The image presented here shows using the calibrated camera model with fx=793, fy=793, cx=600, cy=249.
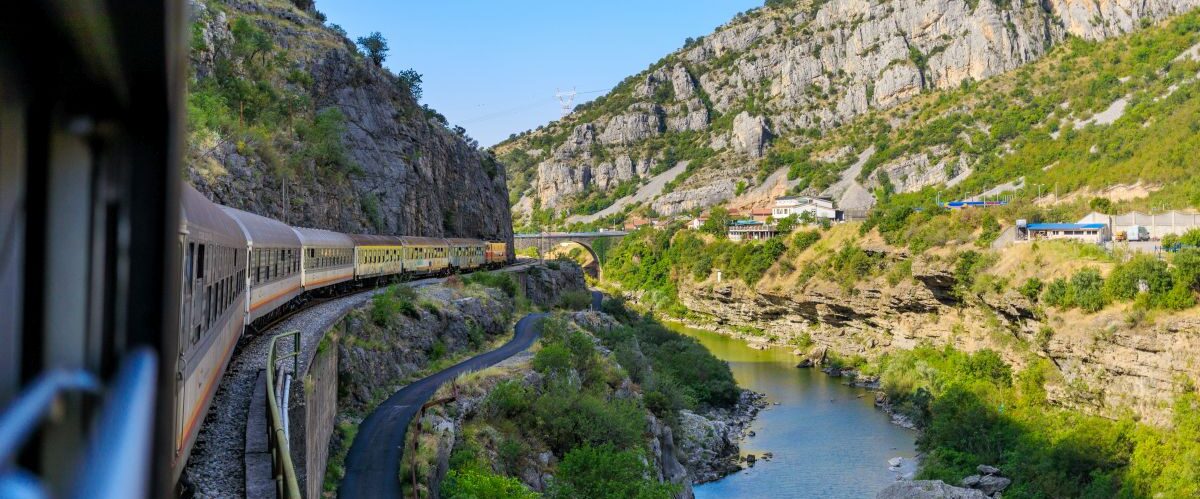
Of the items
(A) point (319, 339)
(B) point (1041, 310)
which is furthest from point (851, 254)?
(A) point (319, 339)

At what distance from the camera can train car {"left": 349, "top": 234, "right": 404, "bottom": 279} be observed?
2909cm

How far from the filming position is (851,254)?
195 feet

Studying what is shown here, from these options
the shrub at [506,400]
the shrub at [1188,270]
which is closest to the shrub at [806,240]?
the shrub at [1188,270]

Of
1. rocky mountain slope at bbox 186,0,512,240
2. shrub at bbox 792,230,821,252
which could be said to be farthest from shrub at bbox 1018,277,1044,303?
rocky mountain slope at bbox 186,0,512,240

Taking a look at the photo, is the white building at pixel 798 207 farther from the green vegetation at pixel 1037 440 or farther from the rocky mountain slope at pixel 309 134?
the green vegetation at pixel 1037 440

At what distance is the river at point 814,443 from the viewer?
27.8 m

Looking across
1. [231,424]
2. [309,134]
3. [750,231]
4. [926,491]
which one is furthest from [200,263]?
[750,231]

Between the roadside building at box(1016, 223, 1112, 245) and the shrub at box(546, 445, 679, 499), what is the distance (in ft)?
121

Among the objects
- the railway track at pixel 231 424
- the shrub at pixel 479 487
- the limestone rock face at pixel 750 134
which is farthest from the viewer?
the limestone rock face at pixel 750 134

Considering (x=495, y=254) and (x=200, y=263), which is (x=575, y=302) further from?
(x=200, y=263)

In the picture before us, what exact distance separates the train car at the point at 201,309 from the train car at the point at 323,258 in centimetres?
994

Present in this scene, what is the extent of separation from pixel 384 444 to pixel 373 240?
16.9m

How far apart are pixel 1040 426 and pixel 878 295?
73.7 feet

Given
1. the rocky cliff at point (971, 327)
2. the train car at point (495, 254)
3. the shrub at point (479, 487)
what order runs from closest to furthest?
the shrub at point (479, 487) < the rocky cliff at point (971, 327) < the train car at point (495, 254)
